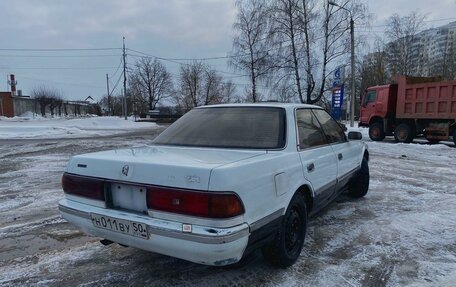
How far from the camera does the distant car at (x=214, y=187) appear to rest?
101 inches

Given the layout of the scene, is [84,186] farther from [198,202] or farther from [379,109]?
[379,109]

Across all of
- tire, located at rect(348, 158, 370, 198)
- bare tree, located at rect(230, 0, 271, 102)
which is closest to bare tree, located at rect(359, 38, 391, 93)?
bare tree, located at rect(230, 0, 271, 102)

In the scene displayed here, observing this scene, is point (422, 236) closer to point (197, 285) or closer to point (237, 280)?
point (237, 280)

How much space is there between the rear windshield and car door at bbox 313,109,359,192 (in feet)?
3.42

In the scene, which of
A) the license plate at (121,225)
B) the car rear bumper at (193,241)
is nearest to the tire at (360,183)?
the car rear bumper at (193,241)

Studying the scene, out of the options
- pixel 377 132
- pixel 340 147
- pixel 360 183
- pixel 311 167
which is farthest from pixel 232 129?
pixel 377 132

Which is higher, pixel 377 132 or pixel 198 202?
pixel 198 202

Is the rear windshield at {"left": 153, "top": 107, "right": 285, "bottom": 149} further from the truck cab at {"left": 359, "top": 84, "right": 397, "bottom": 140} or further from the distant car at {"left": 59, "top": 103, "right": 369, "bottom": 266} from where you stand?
the truck cab at {"left": 359, "top": 84, "right": 397, "bottom": 140}

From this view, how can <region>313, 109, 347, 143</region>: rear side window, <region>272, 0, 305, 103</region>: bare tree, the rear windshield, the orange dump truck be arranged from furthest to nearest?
<region>272, 0, 305, 103</region>: bare tree → the orange dump truck → <region>313, 109, 347, 143</region>: rear side window → the rear windshield

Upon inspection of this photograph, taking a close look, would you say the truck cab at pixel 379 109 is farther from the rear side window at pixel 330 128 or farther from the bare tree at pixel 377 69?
the bare tree at pixel 377 69

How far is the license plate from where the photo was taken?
2.75m

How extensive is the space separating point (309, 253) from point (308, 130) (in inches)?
51.7

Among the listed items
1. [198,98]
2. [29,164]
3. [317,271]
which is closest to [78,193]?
[317,271]

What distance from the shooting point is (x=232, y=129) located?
377cm
